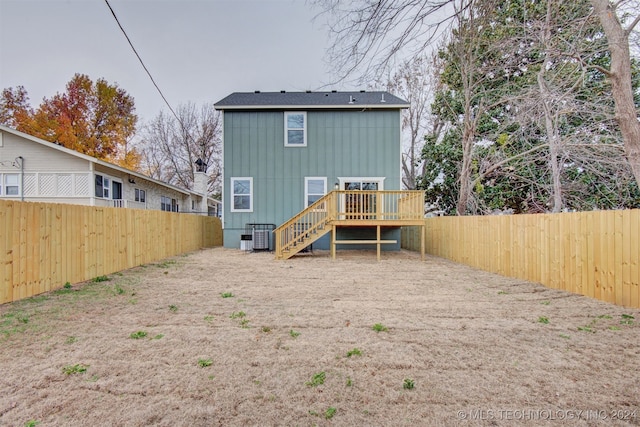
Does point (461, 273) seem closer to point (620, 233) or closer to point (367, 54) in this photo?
point (620, 233)

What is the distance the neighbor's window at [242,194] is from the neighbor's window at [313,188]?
7.32 feet

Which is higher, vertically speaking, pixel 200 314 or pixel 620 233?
pixel 620 233

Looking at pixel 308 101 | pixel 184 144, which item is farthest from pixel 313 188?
pixel 184 144

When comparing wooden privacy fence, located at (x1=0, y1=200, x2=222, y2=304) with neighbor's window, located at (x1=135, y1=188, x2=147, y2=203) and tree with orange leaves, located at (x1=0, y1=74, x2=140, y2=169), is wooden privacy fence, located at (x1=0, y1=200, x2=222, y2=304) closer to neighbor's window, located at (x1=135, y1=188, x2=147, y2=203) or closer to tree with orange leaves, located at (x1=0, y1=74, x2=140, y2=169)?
neighbor's window, located at (x1=135, y1=188, x2=147, y2=203)

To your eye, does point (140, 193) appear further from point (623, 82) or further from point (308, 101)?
point (623, 82)

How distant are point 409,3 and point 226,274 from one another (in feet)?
20.0

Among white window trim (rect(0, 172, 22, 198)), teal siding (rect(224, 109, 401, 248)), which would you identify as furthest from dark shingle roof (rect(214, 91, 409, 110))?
white window trim (rect(0, 172, 22, 198))

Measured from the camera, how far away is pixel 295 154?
40.1 ft

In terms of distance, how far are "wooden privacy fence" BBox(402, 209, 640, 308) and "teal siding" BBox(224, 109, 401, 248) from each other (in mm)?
4873

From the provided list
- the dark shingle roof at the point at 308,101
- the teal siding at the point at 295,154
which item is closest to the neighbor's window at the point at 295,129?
the teal siding at the point at 295,154

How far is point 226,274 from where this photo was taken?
6957 mm

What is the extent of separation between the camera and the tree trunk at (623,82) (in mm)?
4406

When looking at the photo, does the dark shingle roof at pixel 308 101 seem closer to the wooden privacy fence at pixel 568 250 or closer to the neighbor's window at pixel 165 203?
the wooden privacy fence at pixel 568 250

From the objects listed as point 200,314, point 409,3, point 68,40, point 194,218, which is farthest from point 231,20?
point 200,314
